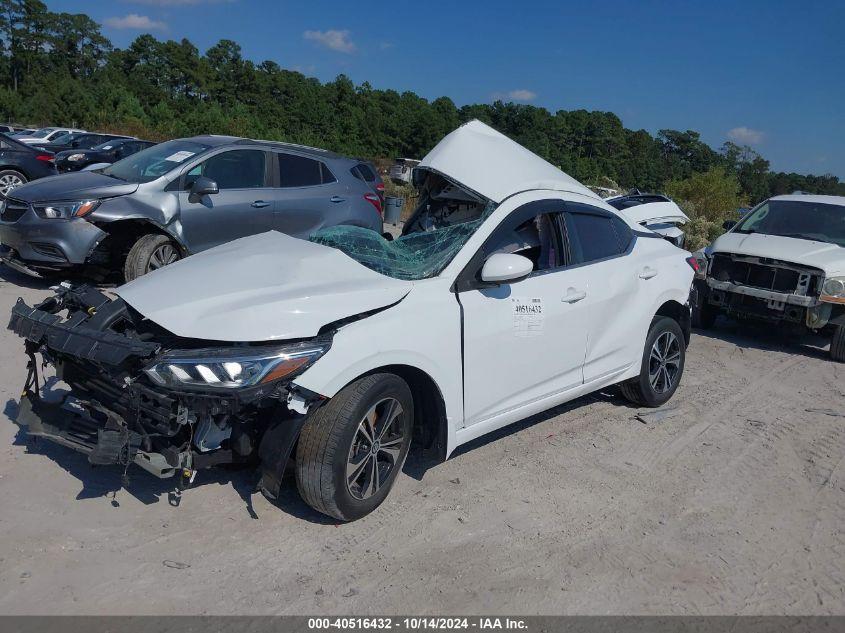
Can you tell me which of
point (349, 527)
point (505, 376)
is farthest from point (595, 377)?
point (349, 527)

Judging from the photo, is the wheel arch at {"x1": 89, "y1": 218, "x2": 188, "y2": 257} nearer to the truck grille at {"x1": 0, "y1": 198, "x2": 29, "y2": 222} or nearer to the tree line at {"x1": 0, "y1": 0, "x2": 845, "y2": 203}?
the truck grille at {"x1": 0, "y1": 198, "x2": 29, "y2": 222}

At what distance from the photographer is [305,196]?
8766 mm

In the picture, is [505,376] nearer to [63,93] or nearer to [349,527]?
[349,527]

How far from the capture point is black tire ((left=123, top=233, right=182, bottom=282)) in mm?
7469

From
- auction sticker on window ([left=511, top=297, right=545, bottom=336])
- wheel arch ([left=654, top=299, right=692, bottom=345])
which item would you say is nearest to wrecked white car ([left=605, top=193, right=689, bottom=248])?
wheel arch ([left=654, top=299, right=692, bottom=345])

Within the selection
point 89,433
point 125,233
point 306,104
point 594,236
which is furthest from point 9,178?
point 306,104

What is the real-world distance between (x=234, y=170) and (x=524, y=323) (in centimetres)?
510

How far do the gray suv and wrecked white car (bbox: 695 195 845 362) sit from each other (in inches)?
187

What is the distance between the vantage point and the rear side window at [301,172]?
28.5ft

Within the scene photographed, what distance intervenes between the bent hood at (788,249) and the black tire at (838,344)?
680 mm

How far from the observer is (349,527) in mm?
3850

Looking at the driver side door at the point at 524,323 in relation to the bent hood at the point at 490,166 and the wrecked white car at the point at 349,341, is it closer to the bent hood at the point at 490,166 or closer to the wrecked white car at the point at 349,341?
the wrecked white car at the point at 349,341

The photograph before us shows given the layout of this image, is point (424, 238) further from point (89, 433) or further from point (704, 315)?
point (704, 315)

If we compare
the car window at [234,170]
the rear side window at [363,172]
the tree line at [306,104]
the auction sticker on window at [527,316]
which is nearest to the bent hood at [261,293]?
the auction sticker on window at [527,316]
